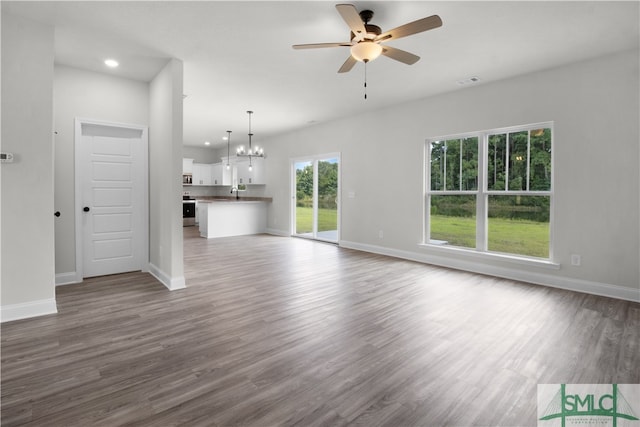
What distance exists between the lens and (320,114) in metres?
6.83

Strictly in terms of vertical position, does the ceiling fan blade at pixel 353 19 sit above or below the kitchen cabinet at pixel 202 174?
above

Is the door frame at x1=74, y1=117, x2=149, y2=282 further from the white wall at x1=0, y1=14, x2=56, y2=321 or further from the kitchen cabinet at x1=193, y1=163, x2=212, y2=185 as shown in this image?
the kitchen cabinet at x1=193, y1=163, x2=212, y2=185

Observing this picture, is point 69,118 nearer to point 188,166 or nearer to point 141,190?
point 141,190

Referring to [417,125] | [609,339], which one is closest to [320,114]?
[417,125]

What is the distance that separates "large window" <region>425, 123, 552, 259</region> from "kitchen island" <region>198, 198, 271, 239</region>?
17.3 ft

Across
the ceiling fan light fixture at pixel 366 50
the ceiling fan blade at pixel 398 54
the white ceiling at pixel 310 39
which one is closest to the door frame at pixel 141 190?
the white ceiling at pixel 310 39

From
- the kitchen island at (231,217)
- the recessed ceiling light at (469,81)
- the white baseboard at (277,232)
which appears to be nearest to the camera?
the recessed ceiling light at (469,81)

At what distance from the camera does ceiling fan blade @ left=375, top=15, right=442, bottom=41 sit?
2.47 metres

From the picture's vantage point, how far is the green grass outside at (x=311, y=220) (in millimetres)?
7882

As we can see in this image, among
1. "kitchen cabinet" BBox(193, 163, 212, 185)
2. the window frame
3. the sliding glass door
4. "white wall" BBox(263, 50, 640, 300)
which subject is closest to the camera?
"white wall" BBox(263, 50, 640, 300)

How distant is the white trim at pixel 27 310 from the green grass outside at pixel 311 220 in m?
5.55

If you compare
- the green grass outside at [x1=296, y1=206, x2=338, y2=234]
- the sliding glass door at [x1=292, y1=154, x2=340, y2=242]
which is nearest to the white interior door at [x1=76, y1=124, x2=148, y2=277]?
the sliding glass door at [x1=292, y1=154, x2=340, y2=242]

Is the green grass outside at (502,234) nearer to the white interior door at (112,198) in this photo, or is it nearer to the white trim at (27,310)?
the white interior door at (112,198)

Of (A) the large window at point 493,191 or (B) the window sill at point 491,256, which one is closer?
(B) the window sill at point 491,256
